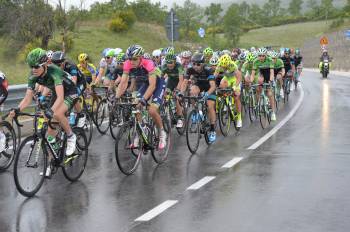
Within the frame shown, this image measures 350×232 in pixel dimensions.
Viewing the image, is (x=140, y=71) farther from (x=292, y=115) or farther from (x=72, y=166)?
(x=292, y=115)

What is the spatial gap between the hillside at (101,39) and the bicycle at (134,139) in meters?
28.6

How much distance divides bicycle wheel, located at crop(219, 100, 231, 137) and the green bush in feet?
142

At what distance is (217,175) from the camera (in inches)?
358

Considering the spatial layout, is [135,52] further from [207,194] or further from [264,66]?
[264,66]

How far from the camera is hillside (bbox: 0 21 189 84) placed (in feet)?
144

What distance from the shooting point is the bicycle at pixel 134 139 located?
29.7 feet

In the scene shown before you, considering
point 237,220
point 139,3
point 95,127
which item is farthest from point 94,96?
point 139,3

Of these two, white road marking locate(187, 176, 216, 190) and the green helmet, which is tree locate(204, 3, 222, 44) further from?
the green helmet

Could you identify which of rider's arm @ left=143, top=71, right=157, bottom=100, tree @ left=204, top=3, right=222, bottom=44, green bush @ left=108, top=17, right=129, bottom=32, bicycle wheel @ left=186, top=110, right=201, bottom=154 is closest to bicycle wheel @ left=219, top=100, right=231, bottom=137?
bicycle wheel @ left=186, top=110, right=201, bottom=154

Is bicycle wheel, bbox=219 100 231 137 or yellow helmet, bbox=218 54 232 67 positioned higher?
yellow helmet, bbox=218 54 232 67

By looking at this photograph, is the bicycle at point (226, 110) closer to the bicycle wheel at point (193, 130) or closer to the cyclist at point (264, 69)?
the cyclist at point (264, 69)

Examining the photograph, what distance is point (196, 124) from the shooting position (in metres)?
11.6

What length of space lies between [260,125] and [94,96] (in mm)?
4373

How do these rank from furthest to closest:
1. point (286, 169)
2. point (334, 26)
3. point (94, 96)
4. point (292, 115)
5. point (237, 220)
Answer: point (334, 26) → point (292, 115) → point (94, 96) → point (286, 169) → point (237, 220)
